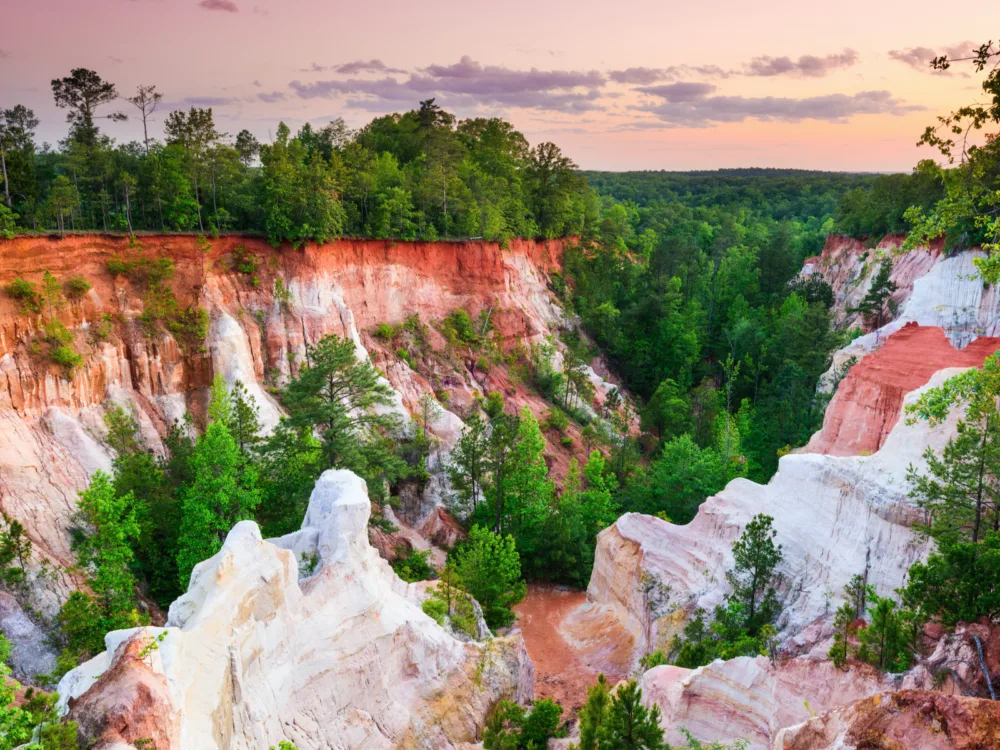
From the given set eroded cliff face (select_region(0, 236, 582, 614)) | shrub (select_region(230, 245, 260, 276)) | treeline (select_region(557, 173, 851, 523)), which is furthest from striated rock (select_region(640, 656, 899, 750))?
shrub (select_region(230, 245, 260, 276))

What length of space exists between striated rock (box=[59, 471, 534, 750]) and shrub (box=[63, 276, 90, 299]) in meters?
16.8

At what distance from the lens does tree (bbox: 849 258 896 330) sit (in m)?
48.1

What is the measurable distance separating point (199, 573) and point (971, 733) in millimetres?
14524

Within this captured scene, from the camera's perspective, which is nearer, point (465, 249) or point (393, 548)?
point (393, 548)

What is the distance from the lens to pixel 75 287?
29547mm

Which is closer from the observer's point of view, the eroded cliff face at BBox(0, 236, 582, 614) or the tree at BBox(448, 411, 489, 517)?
the eroded cliff face at BBox(0, 236, 582, 614)

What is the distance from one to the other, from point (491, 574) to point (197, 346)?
1730cm

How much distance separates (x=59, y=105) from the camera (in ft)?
122

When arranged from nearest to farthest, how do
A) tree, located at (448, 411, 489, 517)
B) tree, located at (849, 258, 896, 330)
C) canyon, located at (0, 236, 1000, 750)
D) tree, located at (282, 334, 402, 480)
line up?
canyon, located at (0, 236, 1000, 750)
tree, located at (282, 334, 402, 480)
tree, located at (448, 411, 489, 517)
tree, located at (849, 258, 896, 330)

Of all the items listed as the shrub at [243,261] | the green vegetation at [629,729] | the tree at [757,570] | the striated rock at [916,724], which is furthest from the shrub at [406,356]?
the striated rock at [916,724]

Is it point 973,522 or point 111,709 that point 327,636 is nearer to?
point 111,709

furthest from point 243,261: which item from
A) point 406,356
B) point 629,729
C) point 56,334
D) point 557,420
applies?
point 629,729

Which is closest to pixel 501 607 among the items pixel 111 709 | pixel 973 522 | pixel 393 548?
pixel 393 548

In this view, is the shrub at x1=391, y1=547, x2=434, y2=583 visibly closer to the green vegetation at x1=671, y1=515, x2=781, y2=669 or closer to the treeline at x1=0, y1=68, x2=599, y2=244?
the green vegetation at x1=671, y1=515, x2=781, y2=669
